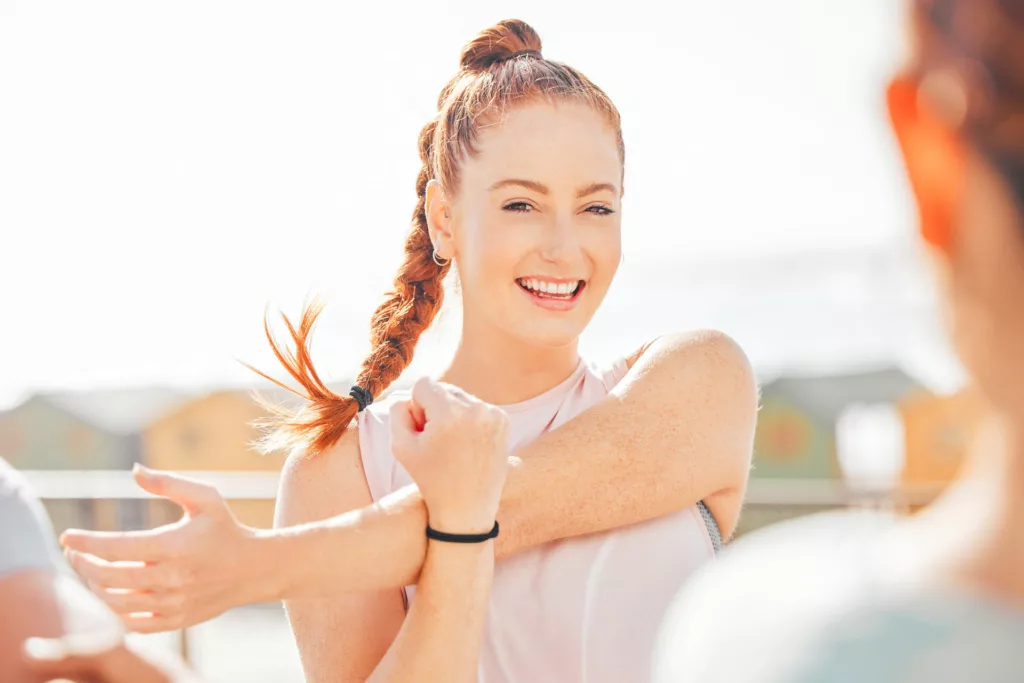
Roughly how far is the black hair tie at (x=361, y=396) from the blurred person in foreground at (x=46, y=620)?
596mm

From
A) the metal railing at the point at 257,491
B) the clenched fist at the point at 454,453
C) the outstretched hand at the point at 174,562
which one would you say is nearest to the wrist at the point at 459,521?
the clenched fist at the point at 454,453

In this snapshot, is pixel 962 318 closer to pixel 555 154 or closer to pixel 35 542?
pixel 35 542

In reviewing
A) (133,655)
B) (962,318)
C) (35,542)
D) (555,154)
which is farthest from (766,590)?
(555,154)

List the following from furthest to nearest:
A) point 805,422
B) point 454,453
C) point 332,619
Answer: point 805,422 < point 332,619 < point 454,453

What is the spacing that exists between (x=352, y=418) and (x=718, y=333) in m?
0.59

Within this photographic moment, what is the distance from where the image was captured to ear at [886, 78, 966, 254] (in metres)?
0.45

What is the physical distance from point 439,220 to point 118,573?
0.96 metres

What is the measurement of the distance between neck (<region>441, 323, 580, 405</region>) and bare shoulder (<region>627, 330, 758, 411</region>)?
0.55 feet

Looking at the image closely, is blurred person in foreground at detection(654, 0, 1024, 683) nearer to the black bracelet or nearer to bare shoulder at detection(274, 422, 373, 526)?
the black bracelet

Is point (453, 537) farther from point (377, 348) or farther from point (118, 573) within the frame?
point (377, 348)

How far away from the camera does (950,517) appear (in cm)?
45

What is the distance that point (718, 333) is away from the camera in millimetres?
1625

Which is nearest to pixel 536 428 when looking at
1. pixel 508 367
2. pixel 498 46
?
pixel 508 367

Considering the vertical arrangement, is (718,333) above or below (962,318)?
below
